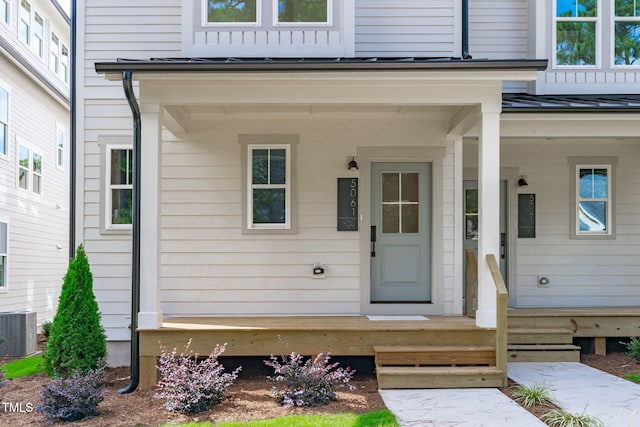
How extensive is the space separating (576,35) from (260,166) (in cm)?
490

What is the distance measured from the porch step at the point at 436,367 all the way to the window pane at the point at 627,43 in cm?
503

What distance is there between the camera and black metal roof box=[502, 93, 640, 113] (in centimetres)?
695

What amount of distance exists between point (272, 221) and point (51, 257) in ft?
28.5

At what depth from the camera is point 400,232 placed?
7.81 metres

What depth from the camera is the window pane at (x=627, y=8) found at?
8.55 meters

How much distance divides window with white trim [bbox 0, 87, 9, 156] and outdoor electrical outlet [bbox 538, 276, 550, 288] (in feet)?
32.1

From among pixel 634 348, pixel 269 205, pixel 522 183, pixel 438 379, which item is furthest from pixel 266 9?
pixel 634 348

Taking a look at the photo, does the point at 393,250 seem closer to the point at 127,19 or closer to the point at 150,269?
the point at 150,269

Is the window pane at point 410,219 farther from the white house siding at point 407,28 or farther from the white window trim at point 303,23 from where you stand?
the white window trim at point 303,23

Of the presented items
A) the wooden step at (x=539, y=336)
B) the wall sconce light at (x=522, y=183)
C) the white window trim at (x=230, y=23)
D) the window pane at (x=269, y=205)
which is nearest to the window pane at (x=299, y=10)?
the white window trim at (x=230, y=23)

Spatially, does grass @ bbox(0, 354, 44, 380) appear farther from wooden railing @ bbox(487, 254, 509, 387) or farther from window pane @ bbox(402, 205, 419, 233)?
wooden railing @ bbox(487, 254, 509, 387)

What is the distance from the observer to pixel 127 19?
7.72 meters

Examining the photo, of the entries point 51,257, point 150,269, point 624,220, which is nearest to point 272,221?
point 150,269

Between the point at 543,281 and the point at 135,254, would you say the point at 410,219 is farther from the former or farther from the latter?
the point at 135,254
